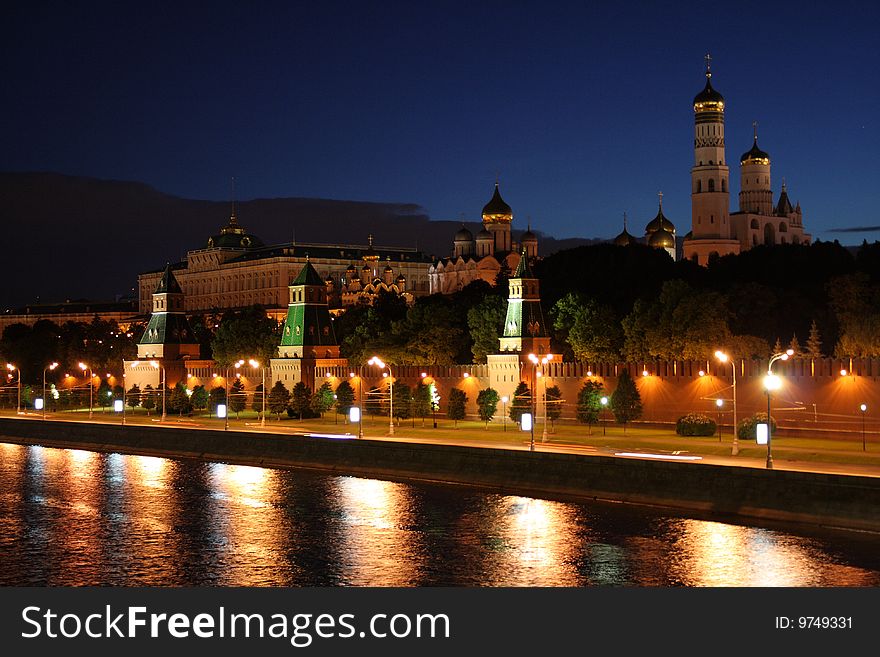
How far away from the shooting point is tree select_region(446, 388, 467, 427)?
67500mm

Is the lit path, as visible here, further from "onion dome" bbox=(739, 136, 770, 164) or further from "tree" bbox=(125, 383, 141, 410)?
"onion dome" bbox=(739, 136, 770, 164)

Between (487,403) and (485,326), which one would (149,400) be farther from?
(487,403)

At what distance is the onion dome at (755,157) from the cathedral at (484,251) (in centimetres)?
2381

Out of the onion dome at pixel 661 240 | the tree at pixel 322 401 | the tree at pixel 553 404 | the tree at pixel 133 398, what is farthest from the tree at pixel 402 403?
the onion dome at pixel 661 240

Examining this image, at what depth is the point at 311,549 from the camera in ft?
115

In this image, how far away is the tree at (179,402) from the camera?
82.2 metres

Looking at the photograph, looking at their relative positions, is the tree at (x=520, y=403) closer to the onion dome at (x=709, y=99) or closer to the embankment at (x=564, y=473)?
the embankment at (x=564, y=473)

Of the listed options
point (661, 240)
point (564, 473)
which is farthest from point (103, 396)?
point (661, 240)

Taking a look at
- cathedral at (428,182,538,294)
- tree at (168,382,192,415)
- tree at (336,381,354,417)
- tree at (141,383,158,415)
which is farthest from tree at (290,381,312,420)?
cathedral at (428,182,538,294)

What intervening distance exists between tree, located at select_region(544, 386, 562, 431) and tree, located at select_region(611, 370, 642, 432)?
9.50 feet

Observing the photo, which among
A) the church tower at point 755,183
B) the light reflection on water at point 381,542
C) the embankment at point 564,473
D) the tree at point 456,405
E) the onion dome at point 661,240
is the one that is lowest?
the light reflection on water at point 381,542

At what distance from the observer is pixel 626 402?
60656mm

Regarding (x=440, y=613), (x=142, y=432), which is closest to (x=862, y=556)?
(x=440, y=613)

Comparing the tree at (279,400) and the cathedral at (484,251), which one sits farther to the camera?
the cathedral at (484,251)
